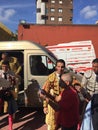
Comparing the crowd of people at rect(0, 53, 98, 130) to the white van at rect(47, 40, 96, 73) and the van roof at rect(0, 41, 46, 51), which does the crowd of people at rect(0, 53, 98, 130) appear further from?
the white van at rect(47, 40, 96, 73)

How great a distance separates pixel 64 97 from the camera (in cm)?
537

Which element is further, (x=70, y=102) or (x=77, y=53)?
(x=77, y=53)

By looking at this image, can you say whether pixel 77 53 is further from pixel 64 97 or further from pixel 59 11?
pixel 59 11

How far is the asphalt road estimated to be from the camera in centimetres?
980

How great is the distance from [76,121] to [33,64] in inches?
220

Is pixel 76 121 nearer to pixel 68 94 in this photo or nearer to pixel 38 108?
pixel 68 94

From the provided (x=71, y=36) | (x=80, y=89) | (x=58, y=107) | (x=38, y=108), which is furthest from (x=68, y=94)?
(x=71, y=36)

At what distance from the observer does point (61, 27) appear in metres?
26.2

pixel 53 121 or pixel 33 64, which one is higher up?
pixel 33 64

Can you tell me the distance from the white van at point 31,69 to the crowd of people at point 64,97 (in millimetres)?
299

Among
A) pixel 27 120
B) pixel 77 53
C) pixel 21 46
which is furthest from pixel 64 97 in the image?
pixel 77 53

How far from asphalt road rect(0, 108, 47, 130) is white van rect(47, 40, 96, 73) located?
675cm

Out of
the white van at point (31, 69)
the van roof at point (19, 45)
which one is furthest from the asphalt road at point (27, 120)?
the van roof at point (19, 45)

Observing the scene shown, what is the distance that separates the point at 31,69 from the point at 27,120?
58.8 inches
